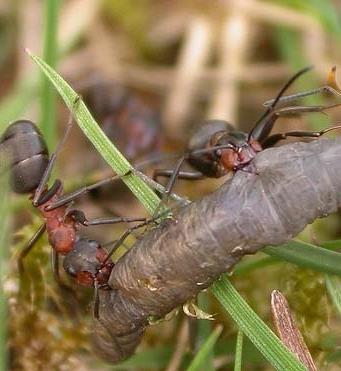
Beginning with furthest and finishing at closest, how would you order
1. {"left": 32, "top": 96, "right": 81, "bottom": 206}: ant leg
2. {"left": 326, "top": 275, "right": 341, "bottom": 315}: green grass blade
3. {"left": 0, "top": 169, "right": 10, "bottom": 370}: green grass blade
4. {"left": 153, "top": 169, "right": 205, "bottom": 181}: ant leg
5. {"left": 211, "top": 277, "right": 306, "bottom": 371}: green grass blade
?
{"left": 153, "top": 169, "right": 205, "bottom": 181}: ant leg
{"left": 32, "top": 96, "right": 81, "bottom": 206}: ant leg
{"left": 326, "top": 275, "right": 341, "bottom": 315}: green grass blade
{"left": 0, "top": 169, "right": 10, "bottom": 370}: green grass blade
{"left": 211, "top": 277, "right": 306, "bottom": 371}: green grass blade

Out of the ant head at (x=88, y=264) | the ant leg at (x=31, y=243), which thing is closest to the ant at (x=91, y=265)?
the ant head at (x=88, y=264)

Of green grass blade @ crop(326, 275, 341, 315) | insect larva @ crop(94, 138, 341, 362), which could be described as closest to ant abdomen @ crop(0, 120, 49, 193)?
insect larva @ crop(94, 138, 341, 362)

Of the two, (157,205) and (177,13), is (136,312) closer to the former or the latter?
(157,205)

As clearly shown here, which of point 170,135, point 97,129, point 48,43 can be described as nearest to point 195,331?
point 97,129

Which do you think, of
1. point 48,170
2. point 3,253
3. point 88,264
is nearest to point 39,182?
point 48,170

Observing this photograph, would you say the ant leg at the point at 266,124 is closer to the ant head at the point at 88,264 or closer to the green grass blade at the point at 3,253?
the ant head at the point at 88,264

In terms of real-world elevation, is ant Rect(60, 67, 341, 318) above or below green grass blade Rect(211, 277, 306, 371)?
above

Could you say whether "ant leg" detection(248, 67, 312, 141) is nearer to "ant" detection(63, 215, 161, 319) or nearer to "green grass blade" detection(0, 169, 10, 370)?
"ant" detection(63, 215, 161, 319)

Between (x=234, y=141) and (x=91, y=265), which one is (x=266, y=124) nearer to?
(x=234, y=141)
